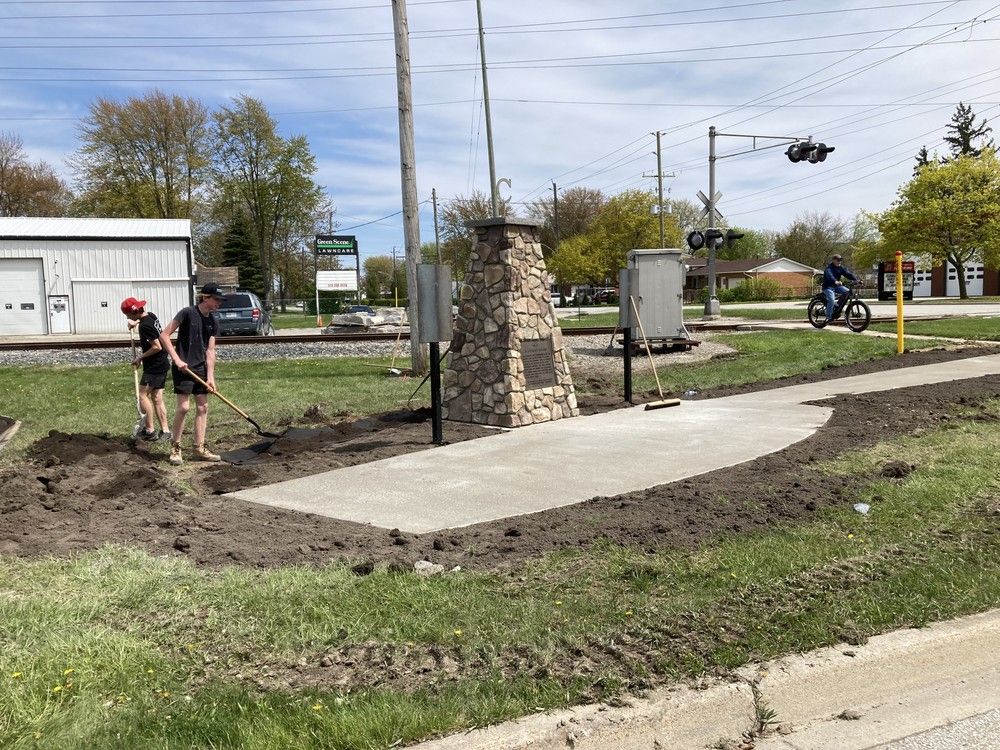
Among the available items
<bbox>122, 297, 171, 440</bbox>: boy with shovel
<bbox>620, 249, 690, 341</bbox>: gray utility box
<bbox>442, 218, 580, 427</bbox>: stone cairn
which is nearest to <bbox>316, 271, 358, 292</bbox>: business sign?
<bbox>620, 249, 690, 341</bbox>: gray utility box

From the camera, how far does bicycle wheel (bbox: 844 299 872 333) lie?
18.8m

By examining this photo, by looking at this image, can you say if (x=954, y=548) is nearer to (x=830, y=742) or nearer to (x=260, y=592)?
(x=830, y=742)

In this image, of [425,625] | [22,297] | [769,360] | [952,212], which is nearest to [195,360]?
[425,625]

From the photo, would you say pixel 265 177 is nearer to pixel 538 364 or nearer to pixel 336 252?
pixel 336 252

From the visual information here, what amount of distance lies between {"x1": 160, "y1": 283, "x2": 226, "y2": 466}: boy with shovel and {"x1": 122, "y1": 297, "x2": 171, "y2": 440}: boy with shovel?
2.63 ft

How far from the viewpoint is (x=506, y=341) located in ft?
31.8

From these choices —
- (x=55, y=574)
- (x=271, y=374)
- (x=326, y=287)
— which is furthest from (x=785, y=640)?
(x=326, y=287)

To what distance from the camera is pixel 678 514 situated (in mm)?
5523

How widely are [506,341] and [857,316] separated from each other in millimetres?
12307

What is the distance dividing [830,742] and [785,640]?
0.60m

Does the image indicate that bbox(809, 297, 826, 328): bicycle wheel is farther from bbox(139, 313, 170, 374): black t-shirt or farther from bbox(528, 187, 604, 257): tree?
bbox(528, 187, 604, 257): tree

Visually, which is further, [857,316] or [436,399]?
[857,316]

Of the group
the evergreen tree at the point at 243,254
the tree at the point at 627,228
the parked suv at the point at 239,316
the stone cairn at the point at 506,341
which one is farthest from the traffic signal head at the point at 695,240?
the evergreen tree at the point at 243,254

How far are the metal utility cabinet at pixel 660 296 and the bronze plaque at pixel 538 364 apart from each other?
284 inches
